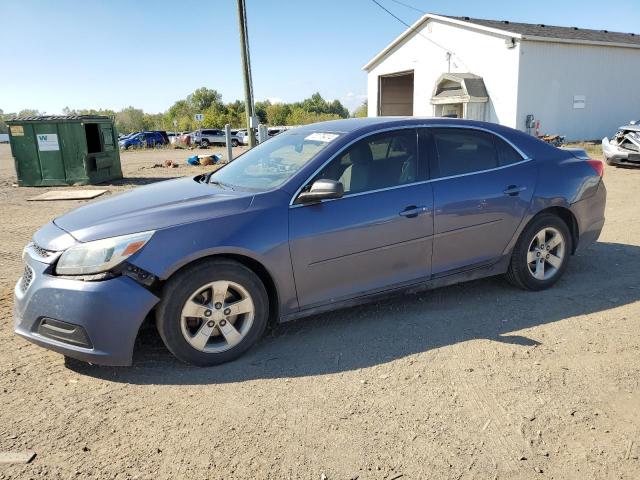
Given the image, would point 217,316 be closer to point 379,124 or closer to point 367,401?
point 367,401

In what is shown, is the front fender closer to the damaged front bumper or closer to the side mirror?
the side mirror

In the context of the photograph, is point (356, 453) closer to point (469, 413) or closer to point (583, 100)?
point (469, 413)

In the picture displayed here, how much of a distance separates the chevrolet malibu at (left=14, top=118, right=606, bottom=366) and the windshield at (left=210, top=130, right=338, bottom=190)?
2 cm

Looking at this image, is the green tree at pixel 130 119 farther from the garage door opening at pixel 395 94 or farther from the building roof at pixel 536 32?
the building roof at pixel 536 32

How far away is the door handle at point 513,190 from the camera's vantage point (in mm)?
4367

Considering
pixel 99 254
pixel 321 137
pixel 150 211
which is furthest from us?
pixel 321 137

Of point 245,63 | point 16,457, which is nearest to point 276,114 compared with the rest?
point 245,63

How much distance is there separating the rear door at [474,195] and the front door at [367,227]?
0.15 m

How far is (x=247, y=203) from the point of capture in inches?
139

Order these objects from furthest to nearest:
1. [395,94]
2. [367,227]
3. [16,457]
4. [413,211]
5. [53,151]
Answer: [395,94]
[53,151]
[413,211]
[367,227]
[16,457]

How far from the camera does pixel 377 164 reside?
3992mm

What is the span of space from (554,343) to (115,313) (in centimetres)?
306

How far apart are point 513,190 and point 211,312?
9.17ft

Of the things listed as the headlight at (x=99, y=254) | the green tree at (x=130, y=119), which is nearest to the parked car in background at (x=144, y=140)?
the headlight at (x=99, y=254)
